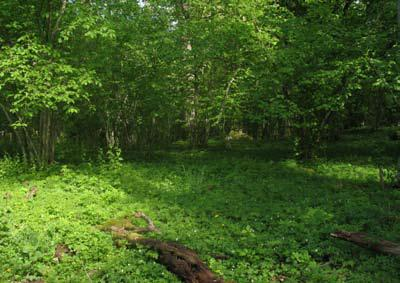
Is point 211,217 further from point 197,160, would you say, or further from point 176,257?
point 197,160

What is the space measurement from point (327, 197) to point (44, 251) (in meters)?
6.93

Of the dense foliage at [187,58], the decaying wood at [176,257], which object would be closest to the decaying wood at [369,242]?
the decaying wood at [176,257]

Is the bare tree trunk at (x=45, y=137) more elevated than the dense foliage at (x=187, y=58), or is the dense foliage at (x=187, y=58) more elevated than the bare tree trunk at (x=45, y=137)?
the dense foliage at (x=187, y=58)

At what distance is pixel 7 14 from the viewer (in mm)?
12211

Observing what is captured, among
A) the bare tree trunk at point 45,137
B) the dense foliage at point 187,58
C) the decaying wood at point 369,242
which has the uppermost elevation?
the dense foliage at point 187,58

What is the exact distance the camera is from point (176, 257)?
21.3 feet

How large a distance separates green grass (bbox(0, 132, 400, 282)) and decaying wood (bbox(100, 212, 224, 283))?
0.66ft

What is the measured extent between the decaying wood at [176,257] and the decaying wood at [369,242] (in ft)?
8.27

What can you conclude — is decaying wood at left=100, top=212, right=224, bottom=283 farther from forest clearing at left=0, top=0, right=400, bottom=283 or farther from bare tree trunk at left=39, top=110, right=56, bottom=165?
bare tree trunk at left=39, top=110, right=56, bottom=165

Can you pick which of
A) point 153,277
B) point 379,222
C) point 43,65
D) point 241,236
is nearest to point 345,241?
point 379,222

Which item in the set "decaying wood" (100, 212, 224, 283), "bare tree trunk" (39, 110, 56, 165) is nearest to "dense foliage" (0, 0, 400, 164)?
"bare tree trunk" (39, 110, 56, 165)

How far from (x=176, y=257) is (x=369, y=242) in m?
3.41

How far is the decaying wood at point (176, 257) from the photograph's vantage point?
6.09 meters

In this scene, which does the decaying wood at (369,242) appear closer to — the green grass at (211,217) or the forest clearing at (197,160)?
the forest clearing at (197,160)
